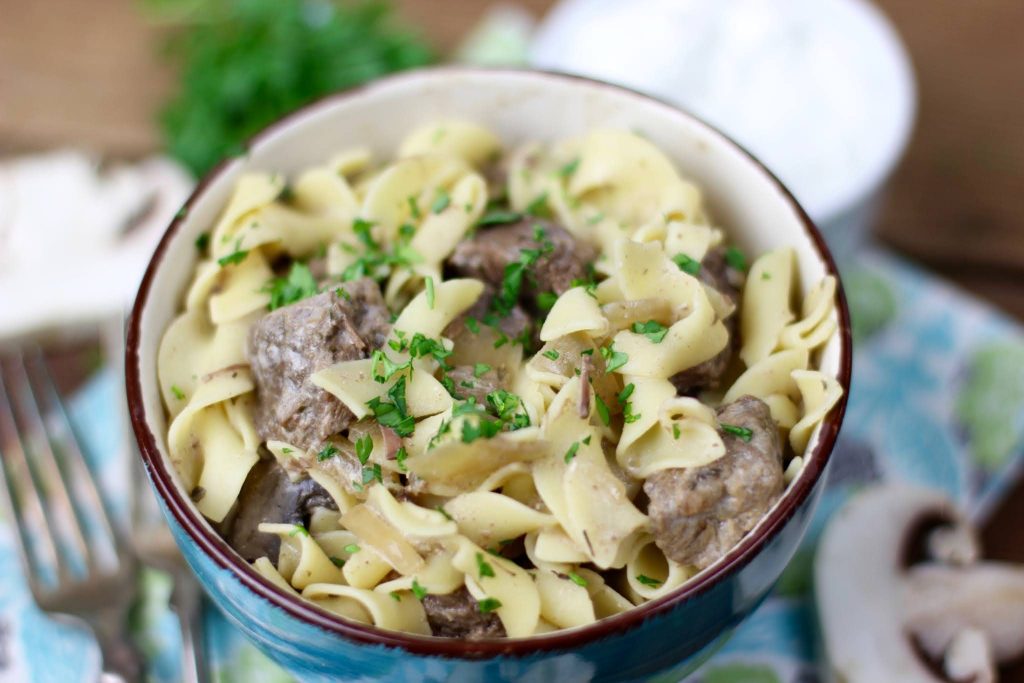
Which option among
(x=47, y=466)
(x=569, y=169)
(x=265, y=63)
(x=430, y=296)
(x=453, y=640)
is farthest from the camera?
(x=265, y=63)

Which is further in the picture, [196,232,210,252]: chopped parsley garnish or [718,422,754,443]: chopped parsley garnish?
[196,232,210,252]: chopped parsley garnish

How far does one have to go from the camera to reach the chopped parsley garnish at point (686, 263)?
2596 mm

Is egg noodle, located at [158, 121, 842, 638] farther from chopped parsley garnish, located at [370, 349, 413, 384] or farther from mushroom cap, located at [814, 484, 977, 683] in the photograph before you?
mushroom cap, located at [814, 484, 977, 683]

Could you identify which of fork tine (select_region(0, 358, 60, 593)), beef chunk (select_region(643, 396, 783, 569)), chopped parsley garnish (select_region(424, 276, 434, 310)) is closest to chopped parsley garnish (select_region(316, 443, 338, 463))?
chopped parsley garnish (select_region(424, 276, 434, 310))

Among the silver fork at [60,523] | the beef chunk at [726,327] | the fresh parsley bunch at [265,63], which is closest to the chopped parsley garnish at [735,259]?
the beef chunk at [726,327]

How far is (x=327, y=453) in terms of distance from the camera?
2.38 metres

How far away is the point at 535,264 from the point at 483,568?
80cm

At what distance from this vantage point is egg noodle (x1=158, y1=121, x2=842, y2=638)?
2.27m

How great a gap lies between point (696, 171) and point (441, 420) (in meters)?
1.14

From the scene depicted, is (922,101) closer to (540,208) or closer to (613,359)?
(540,208)

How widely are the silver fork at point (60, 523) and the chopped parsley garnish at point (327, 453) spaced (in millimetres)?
981

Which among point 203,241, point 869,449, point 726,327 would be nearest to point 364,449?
point 203,241

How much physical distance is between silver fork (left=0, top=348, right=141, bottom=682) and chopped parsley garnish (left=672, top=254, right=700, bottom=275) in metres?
1.79

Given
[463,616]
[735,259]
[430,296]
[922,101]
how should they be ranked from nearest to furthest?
[463,616] < [430,296] < [735,259] < [922,101]
